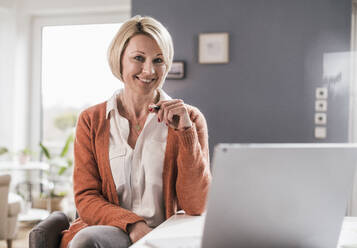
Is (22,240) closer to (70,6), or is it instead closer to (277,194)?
(70,6)

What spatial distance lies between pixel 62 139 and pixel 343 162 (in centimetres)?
402

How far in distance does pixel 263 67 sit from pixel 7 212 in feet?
A: 7.70

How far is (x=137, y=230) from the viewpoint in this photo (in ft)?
4.27

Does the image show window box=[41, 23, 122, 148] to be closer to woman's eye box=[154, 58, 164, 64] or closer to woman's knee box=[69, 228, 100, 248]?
woman's eye box=[154, 58, 164, 64]

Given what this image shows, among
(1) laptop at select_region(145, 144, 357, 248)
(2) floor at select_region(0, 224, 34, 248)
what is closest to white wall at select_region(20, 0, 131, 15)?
(2) floor at select_region(0, 224, 34, 248)

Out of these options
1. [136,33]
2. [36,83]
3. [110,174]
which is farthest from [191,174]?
[36,83]

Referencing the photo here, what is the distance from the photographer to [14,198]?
3.44 meters

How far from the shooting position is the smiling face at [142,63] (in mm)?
1557

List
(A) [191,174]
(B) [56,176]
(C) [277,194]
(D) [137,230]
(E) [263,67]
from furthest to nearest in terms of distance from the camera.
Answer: (B) [56,176] < (E) [263,67] < (A) [191,174] < (D) [137,230] < (C) [277,194]

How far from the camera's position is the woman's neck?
5.32ft

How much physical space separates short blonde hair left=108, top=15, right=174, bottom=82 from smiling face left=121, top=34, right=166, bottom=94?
0.05ft

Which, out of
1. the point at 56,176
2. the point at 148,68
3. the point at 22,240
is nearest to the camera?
the point at 148,68

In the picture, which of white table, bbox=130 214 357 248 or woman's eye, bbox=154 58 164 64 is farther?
woman's eye, bbox=154 58 164 64

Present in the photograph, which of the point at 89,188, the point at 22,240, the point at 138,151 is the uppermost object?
the point at 138,151
